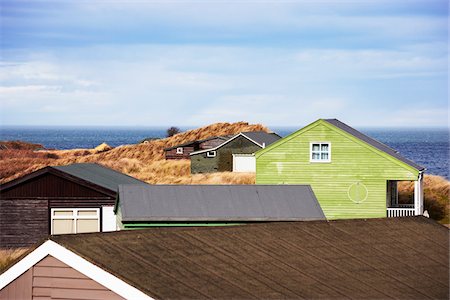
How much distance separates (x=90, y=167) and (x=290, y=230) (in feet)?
73.5

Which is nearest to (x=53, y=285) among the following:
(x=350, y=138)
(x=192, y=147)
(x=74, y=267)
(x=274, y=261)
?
(x=74, y=267)

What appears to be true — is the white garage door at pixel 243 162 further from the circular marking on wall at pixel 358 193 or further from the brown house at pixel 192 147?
the circular marking on wall at pixel 358 193

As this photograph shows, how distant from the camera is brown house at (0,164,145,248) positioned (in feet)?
113

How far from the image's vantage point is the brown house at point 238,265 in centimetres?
1455

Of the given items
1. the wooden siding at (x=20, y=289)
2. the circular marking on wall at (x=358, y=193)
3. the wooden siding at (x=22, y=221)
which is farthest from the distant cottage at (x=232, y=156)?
the wooden siding at (x=20, y=289)

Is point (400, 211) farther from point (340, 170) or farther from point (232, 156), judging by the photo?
point (232, 156)

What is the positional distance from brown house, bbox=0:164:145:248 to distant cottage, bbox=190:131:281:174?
4815 centimetres

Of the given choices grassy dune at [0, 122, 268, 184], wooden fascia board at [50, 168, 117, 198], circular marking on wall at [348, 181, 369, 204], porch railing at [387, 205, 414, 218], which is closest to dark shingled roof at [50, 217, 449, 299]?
wooden fascia board at [50, 168, 117, 198]

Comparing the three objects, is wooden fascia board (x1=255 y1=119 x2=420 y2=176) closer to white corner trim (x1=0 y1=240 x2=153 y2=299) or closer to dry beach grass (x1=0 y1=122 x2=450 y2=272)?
dry beach grass (x1=0 y1=122 x2=450 y2=272)

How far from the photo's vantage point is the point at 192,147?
96.4m

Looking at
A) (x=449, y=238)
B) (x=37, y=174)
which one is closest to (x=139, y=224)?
(x=37, y=174)

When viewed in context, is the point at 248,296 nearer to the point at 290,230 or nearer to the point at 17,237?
the point at 290,230

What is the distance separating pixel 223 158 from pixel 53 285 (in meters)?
69.7

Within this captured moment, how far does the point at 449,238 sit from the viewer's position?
20.6 m
